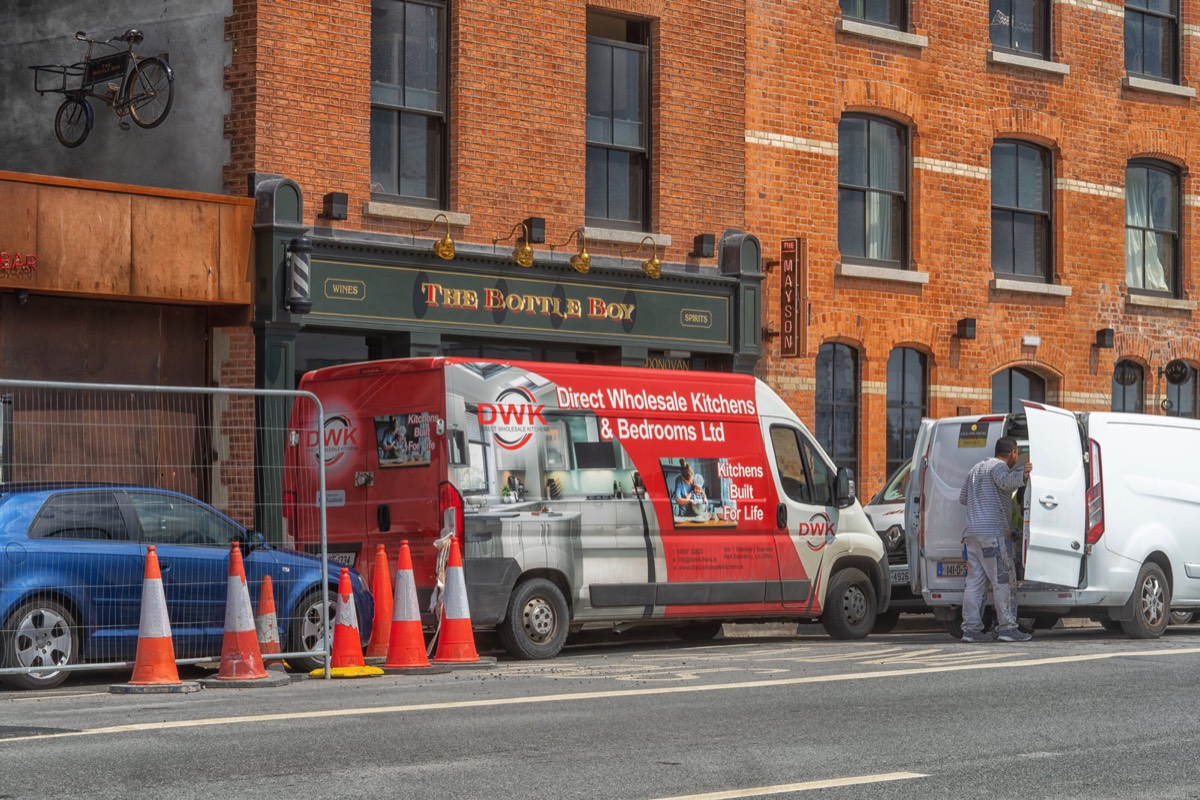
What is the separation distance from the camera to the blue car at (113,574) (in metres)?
12.4

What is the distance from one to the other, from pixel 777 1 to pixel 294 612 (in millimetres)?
12377

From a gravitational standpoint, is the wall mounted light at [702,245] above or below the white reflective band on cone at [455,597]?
above

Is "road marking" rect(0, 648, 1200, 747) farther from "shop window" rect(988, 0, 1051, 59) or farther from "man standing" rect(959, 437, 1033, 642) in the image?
"shop window" rect(988, 0, 1051, 59)

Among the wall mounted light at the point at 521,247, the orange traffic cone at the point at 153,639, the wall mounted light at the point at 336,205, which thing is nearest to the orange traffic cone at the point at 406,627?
the orange traffic cone at the point at 153,639

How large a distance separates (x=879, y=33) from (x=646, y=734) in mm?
16023

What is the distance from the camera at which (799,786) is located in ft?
26.5

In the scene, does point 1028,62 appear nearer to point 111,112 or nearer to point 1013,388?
point 1013,388

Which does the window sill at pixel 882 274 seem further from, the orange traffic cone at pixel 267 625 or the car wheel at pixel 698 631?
the orange traffic cone at pixel 267 625

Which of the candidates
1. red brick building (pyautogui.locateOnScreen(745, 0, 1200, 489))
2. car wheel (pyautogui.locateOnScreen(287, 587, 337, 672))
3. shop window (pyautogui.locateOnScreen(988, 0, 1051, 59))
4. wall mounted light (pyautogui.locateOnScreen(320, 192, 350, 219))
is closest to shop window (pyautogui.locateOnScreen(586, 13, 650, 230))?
red brick building (pyautogui.locateOnScreen(745, 0, 1200, 489))

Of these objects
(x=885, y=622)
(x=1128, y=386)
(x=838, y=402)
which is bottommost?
(x=885, y=622)

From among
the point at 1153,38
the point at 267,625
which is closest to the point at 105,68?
the point at 267,625

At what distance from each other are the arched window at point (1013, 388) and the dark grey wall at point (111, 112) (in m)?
12.0

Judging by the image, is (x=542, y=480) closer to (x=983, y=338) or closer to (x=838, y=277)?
(x=838, y=277)

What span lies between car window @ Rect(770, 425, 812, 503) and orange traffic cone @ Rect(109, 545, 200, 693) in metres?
6.56
